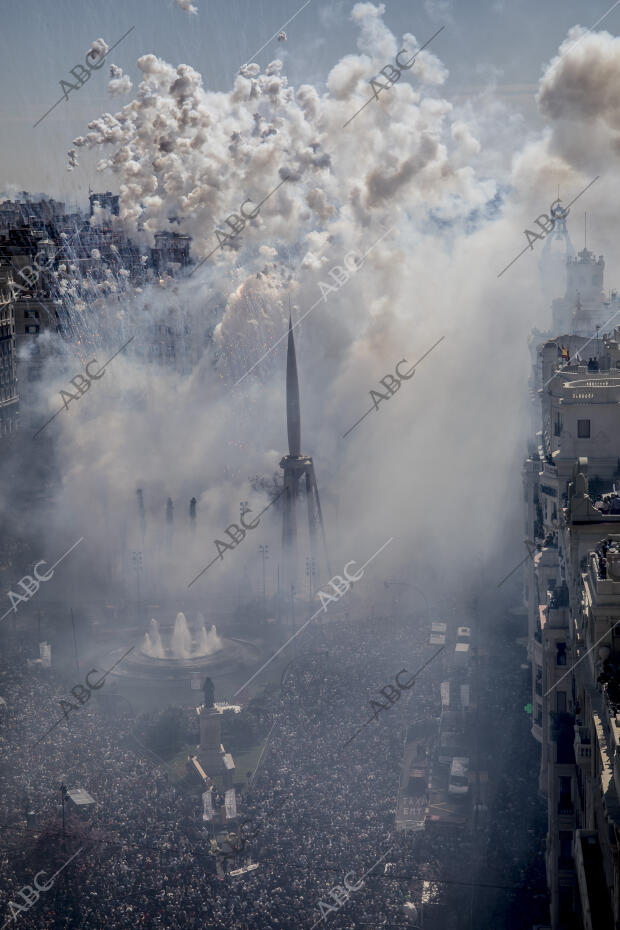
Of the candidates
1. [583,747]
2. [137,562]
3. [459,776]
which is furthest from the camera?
[137,562]

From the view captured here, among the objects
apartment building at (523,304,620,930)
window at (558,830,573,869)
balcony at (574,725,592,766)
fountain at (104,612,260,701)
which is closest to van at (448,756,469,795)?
apartment building at (523,304,620,930)

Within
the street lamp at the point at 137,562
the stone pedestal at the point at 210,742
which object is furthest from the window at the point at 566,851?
the street lamp at the point at 137,562

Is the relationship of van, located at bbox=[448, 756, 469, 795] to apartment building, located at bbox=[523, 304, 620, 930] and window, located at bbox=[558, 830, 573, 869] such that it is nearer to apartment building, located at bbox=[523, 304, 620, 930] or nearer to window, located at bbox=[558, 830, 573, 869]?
apartment building, located at bbox=[523, 304, 620, 930]

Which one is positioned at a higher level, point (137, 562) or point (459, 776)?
point (137, 562)

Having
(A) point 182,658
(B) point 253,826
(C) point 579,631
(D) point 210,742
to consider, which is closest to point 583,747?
(C) point 579,631

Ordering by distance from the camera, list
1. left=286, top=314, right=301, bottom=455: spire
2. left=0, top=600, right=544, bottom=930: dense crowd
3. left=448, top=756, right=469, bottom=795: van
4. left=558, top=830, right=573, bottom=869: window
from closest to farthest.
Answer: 1. left=558, top=830, right=573, bottom=869: window
2. left=0, top=600, right=544, bottom=930: dense crowd
3. left=448, top=756, right=469, bottom=795: van
4. left=286, top=314, right=301, bottom=455: spire

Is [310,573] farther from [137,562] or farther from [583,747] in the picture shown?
[583,747]
